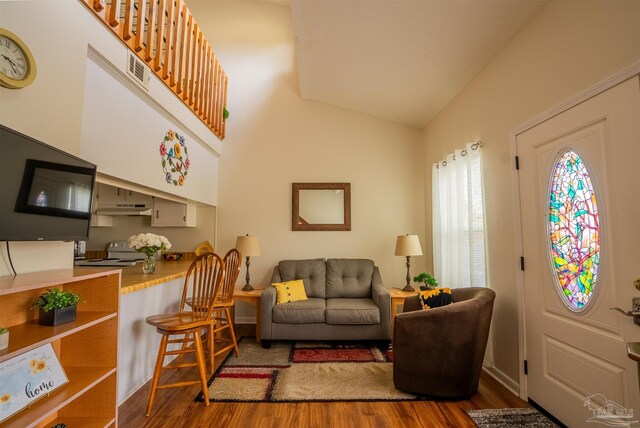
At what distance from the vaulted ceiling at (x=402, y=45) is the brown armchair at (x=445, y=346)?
2035mm

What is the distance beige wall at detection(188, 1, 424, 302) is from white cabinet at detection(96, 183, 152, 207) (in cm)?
96

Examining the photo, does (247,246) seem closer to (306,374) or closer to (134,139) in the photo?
(306,374)

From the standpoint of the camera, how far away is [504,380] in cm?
247

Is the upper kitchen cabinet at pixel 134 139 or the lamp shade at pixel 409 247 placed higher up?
the upper kitchen cabinet at pixel 134 139

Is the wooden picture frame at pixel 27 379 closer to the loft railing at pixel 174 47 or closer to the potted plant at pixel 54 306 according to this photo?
the potted plant at pixel 54 306

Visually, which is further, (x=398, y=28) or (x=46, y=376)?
(x=398, y=28)

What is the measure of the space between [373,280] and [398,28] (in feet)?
8.84

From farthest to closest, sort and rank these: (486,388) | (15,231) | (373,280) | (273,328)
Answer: (373,280)
(273,328)
(486,388)
(15,231)

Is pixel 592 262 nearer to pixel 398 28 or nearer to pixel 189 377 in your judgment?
pixel 398 28

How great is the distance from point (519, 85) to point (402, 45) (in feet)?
3.43

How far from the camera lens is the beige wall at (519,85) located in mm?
1612

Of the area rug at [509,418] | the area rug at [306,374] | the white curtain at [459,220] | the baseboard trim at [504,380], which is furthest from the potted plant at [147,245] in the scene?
the baseboard trim at [504,380]

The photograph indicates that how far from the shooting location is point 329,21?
8.95 ft

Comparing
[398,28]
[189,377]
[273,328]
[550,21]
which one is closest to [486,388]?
[273,328]
